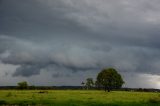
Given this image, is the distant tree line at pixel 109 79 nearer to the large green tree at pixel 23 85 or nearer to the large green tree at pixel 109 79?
the large green tree at pixel 109 79

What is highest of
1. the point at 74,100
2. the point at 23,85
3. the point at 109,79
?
the point at 23,85

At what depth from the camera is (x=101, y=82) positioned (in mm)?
133375

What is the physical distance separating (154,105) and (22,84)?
13020cm

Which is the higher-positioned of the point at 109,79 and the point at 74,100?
the point at 109,79

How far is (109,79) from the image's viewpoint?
13088 centimetres

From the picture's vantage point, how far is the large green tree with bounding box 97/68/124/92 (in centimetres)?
13125

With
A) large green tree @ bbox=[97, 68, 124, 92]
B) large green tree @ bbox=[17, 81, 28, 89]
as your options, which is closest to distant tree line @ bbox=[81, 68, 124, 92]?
large green tree @ bbox=[97, 68, 124, 92]

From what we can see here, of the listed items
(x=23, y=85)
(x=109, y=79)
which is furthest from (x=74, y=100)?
(x=23, y=85)

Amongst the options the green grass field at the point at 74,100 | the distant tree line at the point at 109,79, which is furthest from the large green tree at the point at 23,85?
the green grass field at the point at 74,100

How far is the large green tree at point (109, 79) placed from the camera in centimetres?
13125

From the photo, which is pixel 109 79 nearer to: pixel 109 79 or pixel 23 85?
pixel 109 79

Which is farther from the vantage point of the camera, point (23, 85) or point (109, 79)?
point (23, 85)

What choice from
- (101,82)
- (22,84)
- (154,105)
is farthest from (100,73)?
(154,105)

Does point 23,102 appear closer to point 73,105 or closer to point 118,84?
point 73,105
